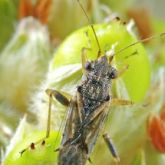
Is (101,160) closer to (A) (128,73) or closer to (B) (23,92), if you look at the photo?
(A) (128,73)

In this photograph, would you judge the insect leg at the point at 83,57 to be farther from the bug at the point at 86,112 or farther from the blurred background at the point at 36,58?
the blurred background at the point at 36,58

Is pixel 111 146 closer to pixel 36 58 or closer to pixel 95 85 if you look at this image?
pixel 95 85

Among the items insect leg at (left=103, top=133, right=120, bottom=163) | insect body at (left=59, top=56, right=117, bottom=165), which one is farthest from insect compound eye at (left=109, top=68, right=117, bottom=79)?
insect leg at (left=103, top=133, right=120, bottom=163)

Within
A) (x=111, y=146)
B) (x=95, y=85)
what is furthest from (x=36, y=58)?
(x=111, y=146)

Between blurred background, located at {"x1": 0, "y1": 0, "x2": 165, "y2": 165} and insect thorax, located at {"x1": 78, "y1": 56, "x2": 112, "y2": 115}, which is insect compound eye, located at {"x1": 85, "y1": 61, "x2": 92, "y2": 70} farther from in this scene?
blurred background, located at {"x1": 0, "y1": 0, "x2": 165, "y2": 165}

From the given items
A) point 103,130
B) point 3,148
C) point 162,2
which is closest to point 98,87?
point 103,130

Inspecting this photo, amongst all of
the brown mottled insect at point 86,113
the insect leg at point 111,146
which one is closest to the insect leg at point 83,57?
the brown mottled insect at point 86,113
